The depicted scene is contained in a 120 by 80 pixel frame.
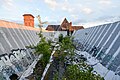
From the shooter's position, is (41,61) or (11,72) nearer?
(11,72)

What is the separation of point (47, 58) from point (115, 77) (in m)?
3.93

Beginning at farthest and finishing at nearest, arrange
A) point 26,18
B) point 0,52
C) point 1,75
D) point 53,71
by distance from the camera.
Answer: point 26,18 → point 0,52 → point 53,71 → point 1,75

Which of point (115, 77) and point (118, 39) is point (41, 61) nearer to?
point (118, 39)

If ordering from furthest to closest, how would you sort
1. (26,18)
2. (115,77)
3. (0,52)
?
(26,18)
(0,52)
(115,77)

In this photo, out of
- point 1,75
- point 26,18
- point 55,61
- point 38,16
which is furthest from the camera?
point 26,18

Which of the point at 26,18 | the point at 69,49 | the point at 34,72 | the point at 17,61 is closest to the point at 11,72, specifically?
the point at 34,72

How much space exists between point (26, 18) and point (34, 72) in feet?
95.8

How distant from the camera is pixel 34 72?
5879 millimetres

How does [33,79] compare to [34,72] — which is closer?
[33,79]

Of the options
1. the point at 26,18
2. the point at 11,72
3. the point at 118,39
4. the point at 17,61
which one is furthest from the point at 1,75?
the point at 26,18

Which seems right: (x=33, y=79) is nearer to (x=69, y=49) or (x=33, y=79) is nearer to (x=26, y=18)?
(x=69, y=49)

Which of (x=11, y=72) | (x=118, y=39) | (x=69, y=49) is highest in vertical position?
(x=118, y=39)

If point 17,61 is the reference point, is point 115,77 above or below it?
above

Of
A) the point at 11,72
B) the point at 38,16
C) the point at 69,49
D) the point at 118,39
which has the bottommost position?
the point at 11,72
